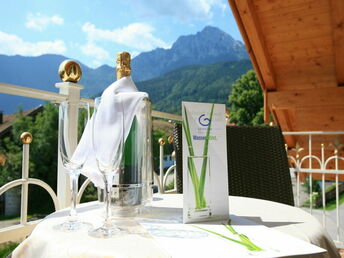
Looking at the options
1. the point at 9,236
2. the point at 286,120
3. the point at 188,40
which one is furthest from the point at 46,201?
the point at 188,40

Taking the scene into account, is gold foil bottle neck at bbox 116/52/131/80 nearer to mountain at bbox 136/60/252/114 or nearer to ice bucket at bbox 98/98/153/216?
ice bucket at bbox 98/98/153/216

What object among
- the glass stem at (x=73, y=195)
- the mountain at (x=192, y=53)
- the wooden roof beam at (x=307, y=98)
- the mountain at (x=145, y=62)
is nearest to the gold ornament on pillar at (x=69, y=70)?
the glass stem at (x=73, y=195)

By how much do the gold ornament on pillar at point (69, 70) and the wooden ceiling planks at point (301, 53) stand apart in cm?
261

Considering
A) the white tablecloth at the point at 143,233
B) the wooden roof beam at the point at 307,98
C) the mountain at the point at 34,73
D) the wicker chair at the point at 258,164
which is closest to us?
the white tablecloth at the point at 143,233

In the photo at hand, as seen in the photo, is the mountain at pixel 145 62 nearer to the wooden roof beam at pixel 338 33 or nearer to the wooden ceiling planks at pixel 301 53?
the wooden ceiling planks at pixel 301 53

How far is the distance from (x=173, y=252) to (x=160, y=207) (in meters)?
0.33

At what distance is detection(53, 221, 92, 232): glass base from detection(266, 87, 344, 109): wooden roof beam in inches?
159

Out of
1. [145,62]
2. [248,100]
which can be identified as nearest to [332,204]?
[248,100]

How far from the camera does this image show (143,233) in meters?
0.49

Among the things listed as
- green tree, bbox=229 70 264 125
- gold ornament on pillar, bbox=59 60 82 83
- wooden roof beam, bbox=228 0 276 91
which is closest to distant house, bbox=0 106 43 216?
green tree, bbox=229 70 264 125

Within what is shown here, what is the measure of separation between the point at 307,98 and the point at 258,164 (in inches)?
132

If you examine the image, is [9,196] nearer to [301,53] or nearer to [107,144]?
[301,53]

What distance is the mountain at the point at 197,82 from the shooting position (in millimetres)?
37125

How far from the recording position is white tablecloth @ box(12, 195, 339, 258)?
41cm
